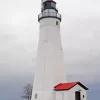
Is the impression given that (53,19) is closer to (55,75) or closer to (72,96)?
(55,75)

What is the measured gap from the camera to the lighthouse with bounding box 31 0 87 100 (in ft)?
83.3

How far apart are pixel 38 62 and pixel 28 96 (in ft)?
50.2

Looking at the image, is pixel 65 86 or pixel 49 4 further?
pixel 49 4

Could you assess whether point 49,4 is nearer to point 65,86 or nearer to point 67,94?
point 65,86

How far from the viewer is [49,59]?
26.1 metres

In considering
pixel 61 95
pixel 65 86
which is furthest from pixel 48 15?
pixel 61 95

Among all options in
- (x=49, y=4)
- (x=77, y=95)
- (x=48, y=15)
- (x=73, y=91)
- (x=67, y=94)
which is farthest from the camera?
(x=49, y=4)

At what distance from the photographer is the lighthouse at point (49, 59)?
25.4 metres

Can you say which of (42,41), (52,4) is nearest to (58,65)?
(42,41)

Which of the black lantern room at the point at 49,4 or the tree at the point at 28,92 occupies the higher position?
the black lantern room at the point at 49,4

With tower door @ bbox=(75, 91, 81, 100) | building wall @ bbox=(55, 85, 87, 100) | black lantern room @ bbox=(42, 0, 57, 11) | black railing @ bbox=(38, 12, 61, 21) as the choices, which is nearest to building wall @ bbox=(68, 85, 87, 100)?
building wall @ bbox=(55, 85, 87, 100)

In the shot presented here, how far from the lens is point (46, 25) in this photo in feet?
88.2

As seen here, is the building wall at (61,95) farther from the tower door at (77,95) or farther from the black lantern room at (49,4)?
the black lantern room at (49,4)

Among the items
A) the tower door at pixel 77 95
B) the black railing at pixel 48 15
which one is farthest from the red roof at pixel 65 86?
the black railing at pixel 48 15
